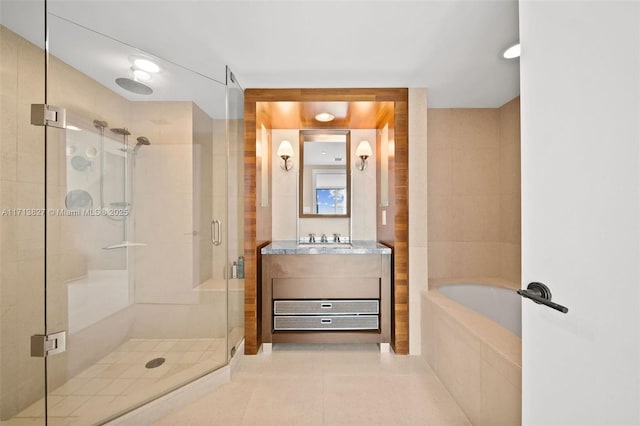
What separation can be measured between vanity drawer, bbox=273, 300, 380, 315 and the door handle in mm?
1582

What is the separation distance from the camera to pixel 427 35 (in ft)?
5.71

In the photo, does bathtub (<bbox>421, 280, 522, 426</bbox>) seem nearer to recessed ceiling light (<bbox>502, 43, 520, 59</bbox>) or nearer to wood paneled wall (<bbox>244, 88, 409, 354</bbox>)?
wood paneled wall (<bbox>244, 88, 409, 354</bbox>)

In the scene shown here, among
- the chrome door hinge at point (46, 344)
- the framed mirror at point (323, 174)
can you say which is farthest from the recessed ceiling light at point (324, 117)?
the chrome door hinge at point (46, 344)

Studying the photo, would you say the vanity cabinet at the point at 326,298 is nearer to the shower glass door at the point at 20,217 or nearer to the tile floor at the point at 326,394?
the tile floor at the point at 326,394

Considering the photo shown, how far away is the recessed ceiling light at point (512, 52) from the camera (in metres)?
1.83

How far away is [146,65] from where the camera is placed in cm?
171

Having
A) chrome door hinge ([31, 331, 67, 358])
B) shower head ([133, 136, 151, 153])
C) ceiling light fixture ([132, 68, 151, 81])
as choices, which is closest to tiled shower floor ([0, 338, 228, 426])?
chrome door hinge ([31, 331, 67, 358])

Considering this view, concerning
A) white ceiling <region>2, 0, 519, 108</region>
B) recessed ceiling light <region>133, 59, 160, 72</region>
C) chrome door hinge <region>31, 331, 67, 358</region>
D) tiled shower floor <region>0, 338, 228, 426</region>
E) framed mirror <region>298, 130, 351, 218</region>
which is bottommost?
tiled shower floor <region>0, 338, 228, 426</region>

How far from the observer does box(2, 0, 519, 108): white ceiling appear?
4.97 feet

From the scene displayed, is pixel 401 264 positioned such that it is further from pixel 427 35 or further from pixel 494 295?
pixel 427 35

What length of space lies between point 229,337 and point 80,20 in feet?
6.90

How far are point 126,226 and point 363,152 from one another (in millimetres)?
2197

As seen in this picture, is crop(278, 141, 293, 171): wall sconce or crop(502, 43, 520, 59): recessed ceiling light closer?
crop(502, 43, 520, 59): recessed ceiling light

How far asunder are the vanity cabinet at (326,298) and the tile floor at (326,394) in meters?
0.17
